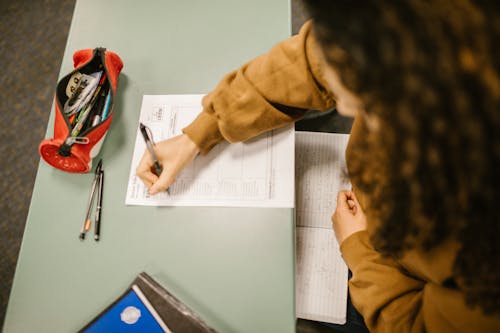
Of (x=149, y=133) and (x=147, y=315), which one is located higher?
(x=149, y=133)

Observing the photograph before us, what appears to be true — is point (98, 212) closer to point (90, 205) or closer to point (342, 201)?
point (90, 205)

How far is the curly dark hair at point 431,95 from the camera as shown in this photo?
0.26 m

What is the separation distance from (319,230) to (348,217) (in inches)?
7.3

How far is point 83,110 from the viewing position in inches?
28.3

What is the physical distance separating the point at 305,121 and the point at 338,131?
163 millimetres

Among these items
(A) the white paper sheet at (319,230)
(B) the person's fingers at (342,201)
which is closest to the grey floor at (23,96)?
(A) the white paper sheet at (319,230)

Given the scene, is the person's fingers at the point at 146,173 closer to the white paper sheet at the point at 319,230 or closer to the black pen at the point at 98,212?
the black pen at the point at 98,212

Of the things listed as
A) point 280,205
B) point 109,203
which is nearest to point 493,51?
point 280,205

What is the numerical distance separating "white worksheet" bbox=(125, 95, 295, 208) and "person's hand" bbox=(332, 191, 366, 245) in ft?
0.55

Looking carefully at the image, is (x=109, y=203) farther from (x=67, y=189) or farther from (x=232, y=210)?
(x=232, y=210)

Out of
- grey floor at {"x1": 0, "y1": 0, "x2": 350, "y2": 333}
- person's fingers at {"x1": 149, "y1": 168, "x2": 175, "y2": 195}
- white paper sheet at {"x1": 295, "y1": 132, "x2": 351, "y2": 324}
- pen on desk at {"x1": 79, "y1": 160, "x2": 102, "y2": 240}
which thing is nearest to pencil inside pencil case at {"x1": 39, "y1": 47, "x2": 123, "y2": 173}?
pen on desk at {"x1": 79, "y1": 160, "x2": 102, "y2": 240}

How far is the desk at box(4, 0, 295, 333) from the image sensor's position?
2.05 feet

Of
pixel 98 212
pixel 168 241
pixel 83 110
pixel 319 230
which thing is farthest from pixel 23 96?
pixel 319 230

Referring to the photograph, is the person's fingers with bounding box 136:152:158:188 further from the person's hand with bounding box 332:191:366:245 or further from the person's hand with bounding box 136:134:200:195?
the person's hand with bounding box 332:191:366:245
